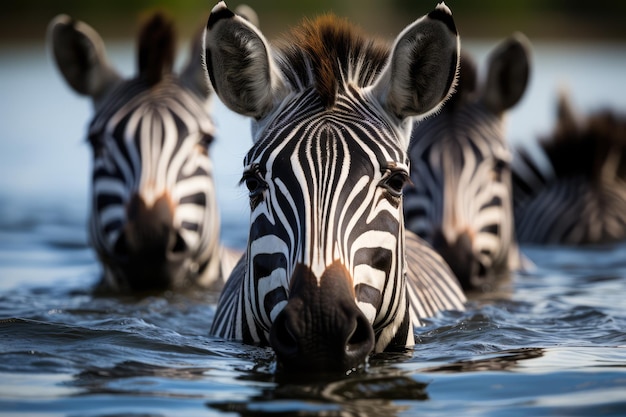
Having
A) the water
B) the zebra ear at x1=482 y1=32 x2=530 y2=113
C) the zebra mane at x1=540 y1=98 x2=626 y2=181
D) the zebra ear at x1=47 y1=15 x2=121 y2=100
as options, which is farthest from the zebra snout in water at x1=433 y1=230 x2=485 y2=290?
the zebra mane at x1=540 y1=98 x2=626 y2=181

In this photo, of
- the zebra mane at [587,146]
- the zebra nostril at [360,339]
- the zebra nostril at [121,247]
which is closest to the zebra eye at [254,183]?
the zebra nostril at [360,339]

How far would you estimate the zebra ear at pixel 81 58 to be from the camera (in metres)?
9.97

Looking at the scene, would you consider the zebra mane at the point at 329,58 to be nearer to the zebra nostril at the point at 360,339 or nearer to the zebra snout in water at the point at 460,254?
the zebra nostril at the point at 360,339

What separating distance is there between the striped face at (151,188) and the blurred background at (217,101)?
52cm

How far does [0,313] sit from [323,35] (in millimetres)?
4238

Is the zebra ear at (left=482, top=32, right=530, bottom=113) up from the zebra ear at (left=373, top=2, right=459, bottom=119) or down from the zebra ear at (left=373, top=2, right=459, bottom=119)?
up

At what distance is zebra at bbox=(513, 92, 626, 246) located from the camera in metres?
14.0

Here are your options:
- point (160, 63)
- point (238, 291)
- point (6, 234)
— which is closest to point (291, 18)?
point (6, 234)

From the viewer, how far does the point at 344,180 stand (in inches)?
205

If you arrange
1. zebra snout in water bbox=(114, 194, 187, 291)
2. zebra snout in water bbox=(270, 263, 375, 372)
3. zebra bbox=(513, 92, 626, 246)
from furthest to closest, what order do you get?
zebra bbox=(513, 92, 626, 246) < zebra snout in water bbox=(114, 194, 187, 291) < zebra snout in water bbox=(270, 263, 375, 372)

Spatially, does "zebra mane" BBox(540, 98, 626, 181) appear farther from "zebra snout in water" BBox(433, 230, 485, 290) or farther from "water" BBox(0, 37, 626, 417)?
"zebra snout in water" BBox(433, 230, 485, 290)

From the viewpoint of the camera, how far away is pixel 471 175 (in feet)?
33.3

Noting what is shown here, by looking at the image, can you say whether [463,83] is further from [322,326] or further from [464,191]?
[322,326]

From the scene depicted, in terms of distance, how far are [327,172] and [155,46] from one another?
4.99 metres
